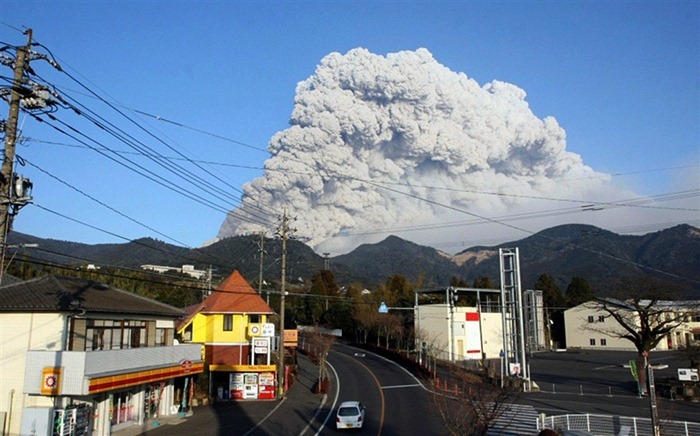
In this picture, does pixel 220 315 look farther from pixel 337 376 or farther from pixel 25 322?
pixel 25 322

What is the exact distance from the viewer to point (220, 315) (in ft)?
142

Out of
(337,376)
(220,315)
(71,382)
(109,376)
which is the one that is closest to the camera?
(71,382)

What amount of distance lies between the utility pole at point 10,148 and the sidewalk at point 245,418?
16.0 m

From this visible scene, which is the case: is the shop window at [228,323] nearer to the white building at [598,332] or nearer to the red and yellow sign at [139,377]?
the red and yellow sign at [139,377]

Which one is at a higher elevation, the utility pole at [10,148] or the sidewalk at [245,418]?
the utility pole at [10,148]

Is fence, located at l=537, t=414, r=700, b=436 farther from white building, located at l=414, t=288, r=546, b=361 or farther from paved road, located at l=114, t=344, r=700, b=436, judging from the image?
white building, located at l=414, t=288, r=546, b=361

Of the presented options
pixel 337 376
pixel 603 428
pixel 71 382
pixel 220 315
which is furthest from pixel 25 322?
pixel 337 376

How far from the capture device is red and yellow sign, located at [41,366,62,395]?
75.6ft

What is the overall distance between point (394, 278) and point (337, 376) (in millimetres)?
53196

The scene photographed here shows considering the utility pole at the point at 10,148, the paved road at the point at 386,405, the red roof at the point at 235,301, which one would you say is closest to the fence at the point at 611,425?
the paved road at the point at 386,405

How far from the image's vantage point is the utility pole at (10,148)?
15734 mm

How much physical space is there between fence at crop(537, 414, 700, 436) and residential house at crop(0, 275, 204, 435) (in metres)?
20.0

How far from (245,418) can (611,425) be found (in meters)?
19.8

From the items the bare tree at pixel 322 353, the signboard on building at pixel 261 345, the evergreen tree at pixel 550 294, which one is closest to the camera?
the signboard on building at pixel 261 345
